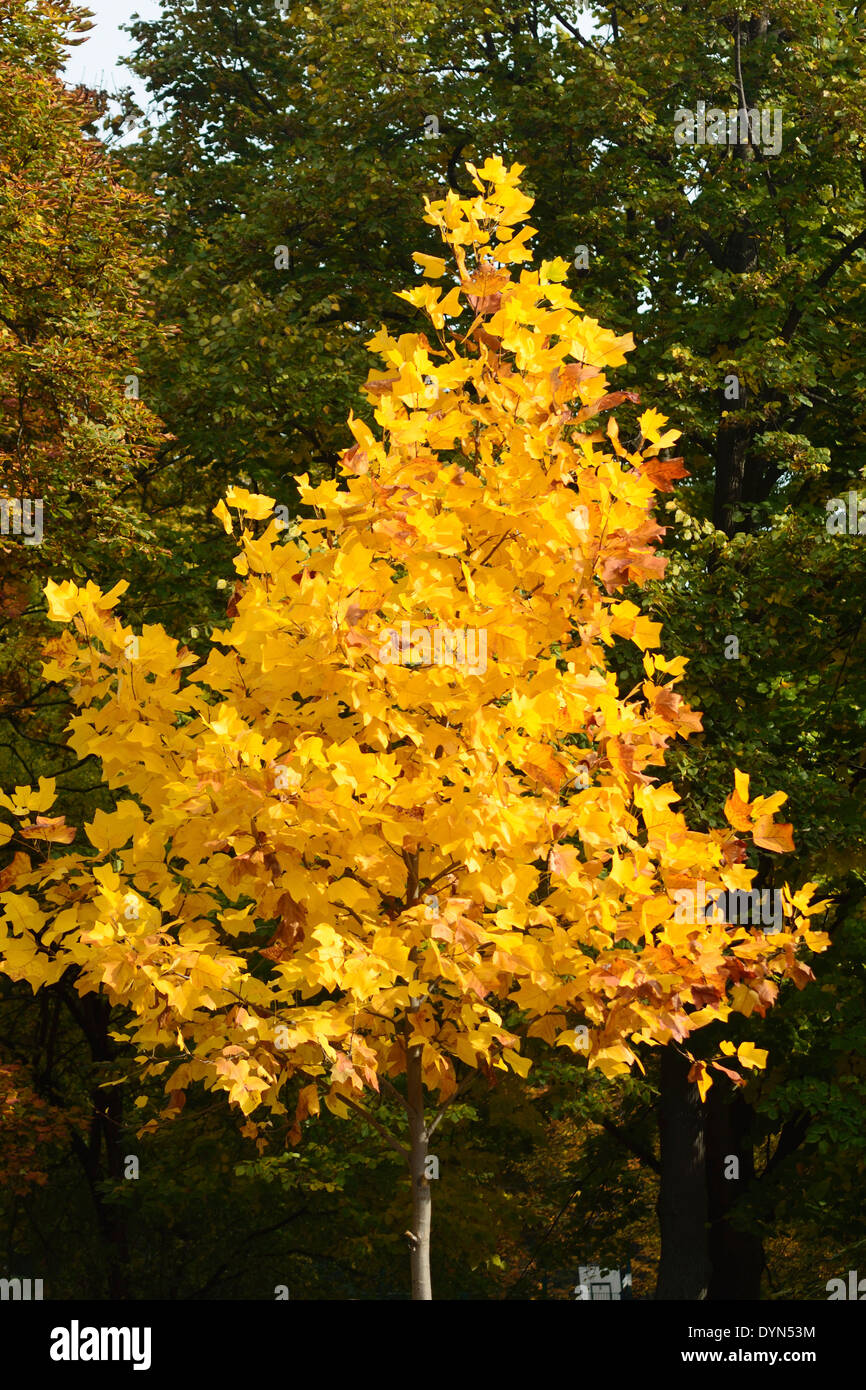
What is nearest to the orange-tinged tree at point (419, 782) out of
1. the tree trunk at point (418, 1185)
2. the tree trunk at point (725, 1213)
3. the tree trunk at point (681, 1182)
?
the tree trunk at point (418, 1185)

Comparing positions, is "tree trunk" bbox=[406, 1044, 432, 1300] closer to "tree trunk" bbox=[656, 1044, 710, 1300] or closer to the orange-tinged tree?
the orange-tinged tree

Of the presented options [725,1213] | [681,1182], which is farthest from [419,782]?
[725,1213]

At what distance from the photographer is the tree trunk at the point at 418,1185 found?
5.37 meters

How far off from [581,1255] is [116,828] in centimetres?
1285

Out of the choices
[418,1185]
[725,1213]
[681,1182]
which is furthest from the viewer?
[725,1213]

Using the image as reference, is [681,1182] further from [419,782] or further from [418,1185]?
[419,782]

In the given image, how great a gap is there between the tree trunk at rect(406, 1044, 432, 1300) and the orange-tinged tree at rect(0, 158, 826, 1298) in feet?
0.05

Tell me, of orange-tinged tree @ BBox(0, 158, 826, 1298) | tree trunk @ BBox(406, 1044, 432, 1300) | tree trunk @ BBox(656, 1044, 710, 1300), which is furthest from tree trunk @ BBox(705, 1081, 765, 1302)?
orange-tinged tree @ BBox(0, 158, 826, 1298)

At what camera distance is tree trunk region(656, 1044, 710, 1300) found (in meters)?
12.1

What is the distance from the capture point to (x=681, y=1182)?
40.4 ft

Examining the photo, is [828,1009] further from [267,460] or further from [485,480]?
[485,480]

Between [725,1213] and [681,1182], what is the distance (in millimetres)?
993

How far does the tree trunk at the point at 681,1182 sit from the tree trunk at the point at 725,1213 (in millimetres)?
729
